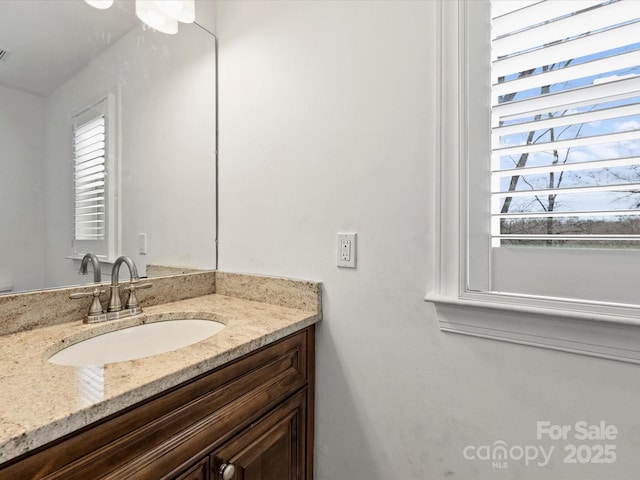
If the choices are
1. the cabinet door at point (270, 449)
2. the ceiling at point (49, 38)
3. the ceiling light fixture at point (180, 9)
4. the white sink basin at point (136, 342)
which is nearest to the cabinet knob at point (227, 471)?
the cabinet door at point (270, 449)

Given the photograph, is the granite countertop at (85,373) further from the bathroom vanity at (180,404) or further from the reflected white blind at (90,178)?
the reflected white blind at (90,178)

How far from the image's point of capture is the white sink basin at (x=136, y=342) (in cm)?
90

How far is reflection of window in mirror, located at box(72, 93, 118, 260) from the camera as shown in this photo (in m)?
1.08

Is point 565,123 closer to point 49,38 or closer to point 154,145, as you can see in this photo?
point 154,145

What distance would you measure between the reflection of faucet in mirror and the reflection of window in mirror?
2cm

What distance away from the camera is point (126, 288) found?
3.70 feet

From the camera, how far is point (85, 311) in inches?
41.0

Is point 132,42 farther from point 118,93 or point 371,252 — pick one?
point 371,252

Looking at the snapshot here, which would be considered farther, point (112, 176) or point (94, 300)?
point (112, 176)

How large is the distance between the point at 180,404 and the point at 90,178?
865 mm

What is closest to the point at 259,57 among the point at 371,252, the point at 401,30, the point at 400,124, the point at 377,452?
the point at 401,30

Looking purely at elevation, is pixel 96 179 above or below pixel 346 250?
above

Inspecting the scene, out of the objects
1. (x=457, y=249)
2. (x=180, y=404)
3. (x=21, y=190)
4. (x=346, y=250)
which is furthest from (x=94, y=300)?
(x=457, y=249)

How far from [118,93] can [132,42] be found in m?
0.21
